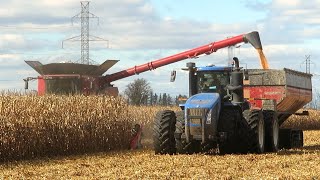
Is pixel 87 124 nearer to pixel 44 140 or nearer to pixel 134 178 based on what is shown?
pixel 44 140

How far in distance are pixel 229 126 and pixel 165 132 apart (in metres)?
1.61

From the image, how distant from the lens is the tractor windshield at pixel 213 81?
15.2 meters

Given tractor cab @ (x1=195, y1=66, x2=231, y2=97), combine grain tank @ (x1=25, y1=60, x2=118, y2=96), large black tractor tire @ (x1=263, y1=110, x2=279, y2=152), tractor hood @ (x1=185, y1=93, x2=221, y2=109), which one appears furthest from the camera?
combine grain tank @ (x1=25, y1=60, x2=118, y2=96)

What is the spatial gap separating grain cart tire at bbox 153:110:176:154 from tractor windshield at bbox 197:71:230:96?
1.15 m

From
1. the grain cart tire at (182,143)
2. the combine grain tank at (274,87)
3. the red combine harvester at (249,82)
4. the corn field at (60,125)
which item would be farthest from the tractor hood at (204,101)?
the combine grain tank at (274,87)

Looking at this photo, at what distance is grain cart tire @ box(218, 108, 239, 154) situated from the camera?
14.8 meters

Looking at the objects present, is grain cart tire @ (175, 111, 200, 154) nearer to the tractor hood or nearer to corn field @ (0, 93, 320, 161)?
the tractor hood

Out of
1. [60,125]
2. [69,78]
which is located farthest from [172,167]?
[69,78]

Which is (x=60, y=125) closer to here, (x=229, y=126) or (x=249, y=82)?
(x=229, y=126)

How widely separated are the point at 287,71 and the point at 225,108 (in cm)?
655

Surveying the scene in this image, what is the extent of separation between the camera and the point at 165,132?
1466cm

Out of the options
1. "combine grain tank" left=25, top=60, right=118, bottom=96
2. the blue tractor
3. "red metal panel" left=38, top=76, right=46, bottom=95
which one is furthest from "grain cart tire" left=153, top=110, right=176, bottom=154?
"red metal panel" left=38, top=76, right=46, bottom=95

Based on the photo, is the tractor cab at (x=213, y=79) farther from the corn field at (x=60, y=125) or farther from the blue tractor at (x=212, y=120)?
the corn field at (x=60, y=125)

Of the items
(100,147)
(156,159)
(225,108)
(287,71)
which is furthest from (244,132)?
(287,71)
